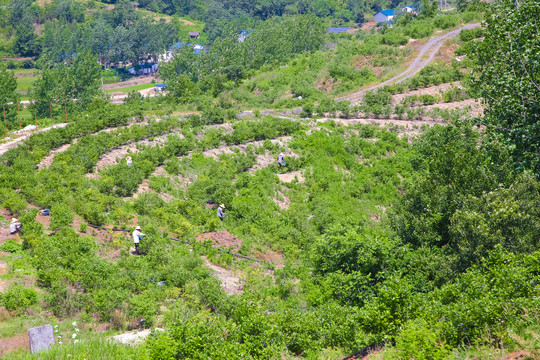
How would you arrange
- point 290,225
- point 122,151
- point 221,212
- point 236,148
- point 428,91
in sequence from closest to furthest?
point 221,212
point 290,225
point 122,151
point 236,148
point 428,91

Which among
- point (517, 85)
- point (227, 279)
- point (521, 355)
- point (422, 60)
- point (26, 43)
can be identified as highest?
point (26, 43)

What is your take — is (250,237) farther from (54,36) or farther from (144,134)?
(54,36)

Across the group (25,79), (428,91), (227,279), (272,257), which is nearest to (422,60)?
(428,91)

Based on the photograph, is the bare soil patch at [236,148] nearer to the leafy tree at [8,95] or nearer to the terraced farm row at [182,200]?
the terraced farm row at [182,200]

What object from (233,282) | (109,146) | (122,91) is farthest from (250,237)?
(122,91)

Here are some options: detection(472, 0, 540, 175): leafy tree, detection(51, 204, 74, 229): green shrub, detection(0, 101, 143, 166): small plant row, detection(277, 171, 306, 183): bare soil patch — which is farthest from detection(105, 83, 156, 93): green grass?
detection(472, 0, 540, 175): leafy tree

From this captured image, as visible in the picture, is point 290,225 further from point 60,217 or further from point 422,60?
point 422,60
